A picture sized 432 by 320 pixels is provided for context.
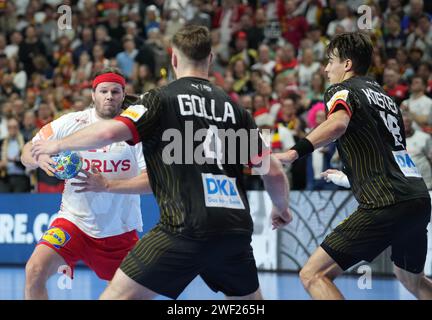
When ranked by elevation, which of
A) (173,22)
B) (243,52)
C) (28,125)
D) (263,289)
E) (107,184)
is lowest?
(263,289)

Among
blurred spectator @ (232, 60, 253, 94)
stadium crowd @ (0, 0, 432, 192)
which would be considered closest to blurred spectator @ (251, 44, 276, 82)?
stadium crowd @ (0, 0, 432, 192)

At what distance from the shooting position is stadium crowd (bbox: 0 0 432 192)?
1357cm

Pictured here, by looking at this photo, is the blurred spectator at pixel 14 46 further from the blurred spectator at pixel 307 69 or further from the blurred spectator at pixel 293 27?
the blurred spectator at pixel 307 69

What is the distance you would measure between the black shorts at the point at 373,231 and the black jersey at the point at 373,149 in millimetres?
68

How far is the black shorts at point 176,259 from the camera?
16.5ft

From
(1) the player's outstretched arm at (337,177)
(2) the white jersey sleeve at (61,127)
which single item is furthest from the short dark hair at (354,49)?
(2) the white jersey sleeve at (61,127)

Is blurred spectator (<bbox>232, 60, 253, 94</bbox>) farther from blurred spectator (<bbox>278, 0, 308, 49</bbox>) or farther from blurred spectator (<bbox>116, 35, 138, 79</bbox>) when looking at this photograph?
blurred spectator (<bbox>116, 35, 138, 79</bbox>)

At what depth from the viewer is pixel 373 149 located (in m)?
6.32

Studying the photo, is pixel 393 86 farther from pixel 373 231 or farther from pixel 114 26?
pixel 373 231

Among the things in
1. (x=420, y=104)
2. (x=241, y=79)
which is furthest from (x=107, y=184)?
(x=241, y=79)

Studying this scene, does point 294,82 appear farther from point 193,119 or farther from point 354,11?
point 193,119

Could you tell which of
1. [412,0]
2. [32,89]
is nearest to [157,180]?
[412,0]

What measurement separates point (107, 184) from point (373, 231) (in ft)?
6.44

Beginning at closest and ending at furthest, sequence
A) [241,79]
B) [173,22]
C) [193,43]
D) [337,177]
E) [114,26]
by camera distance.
→ [193,43]
[337,177]
[241,79]
[173,22]
[114,26]
